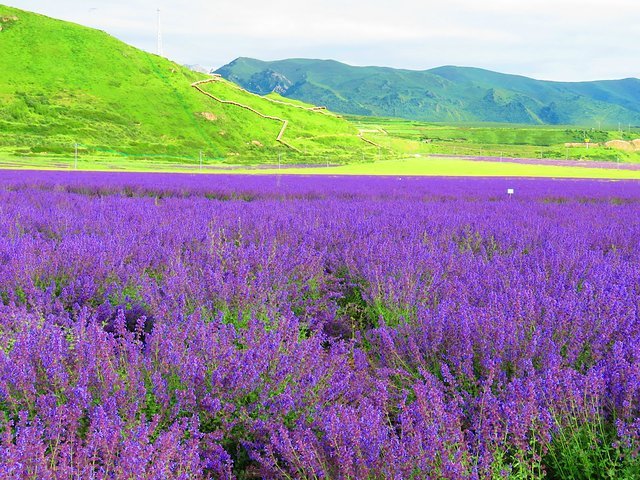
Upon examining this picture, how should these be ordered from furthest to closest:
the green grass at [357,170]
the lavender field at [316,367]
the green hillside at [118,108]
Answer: the green hillside at [118,108] → the green grass at [357,170] → the lavender field at [316,367]

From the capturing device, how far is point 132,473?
127cm

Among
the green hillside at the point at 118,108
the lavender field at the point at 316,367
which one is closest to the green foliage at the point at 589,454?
the lavender field at the point at 316,367

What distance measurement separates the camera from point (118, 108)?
4922cm

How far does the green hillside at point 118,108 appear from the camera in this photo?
4345cm

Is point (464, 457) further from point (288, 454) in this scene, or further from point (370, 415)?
point (288, 454)

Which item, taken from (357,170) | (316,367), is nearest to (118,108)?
(357,170)

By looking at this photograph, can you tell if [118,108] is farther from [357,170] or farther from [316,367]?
[316,367]

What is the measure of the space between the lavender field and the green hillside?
3573 cm

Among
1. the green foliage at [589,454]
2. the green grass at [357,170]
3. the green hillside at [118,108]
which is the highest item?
the green hillside at [118,108]

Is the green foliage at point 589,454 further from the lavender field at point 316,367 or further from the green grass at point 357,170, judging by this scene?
the green grass at point 357,170

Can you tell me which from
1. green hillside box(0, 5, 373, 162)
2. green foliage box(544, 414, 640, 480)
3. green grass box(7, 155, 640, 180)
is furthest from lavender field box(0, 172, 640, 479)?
green hillside box(0, 5, 373, 162)

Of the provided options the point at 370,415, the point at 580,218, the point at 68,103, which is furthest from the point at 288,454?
the point at 68,103

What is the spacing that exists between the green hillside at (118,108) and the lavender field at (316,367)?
117ft

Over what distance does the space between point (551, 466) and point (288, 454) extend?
2.72 ft
